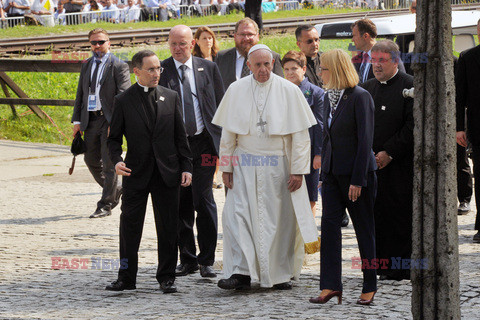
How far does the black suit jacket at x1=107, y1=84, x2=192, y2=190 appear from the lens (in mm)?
7961

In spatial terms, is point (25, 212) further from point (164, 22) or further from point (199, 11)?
point (199, 11)

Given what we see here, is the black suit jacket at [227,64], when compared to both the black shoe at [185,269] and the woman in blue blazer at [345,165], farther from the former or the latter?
the woman in blue blazer at [345,165]

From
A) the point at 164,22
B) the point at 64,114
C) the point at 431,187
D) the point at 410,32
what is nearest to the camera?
the point at 431,187

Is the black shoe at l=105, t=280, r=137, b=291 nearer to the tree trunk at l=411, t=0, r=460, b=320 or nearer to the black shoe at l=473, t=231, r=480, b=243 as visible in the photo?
the tree trunk at l=411, t=0, r=460, b=320

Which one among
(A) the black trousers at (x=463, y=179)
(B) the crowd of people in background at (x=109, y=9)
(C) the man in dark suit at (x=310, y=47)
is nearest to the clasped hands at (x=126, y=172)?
(C) the man in dark suit at (x=310, y=47)

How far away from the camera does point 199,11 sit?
38250mm

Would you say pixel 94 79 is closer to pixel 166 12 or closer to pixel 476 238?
pixel 476 238

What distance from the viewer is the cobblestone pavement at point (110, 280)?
6.92 m

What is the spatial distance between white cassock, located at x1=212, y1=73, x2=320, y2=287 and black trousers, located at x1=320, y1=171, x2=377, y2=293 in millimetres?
378

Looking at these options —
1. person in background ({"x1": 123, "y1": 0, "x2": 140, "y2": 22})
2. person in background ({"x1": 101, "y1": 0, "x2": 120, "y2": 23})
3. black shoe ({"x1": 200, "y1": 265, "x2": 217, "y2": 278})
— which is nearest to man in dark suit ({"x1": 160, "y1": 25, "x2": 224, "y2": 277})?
black shoe ({"x1": 200, "y1": 265, "x2": 217, "y2": 278})

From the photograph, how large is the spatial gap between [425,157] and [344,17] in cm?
3330

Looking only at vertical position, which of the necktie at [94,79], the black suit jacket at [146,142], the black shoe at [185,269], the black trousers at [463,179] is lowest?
the black shoe at [185,269]

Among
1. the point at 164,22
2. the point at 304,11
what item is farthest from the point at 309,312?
the point at 304,11

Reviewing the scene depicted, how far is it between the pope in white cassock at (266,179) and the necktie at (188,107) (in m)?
0.86
